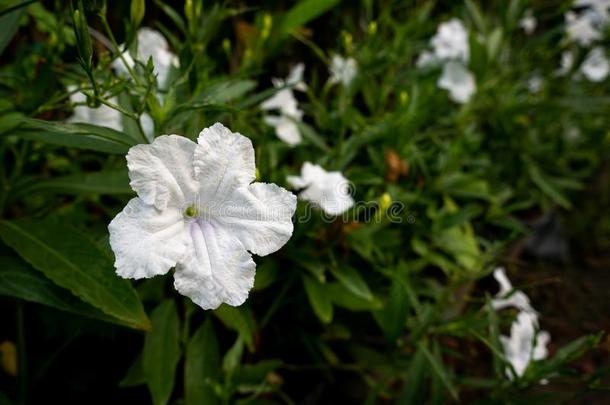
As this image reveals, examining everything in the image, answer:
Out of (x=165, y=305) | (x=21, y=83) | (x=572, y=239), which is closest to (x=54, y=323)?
(x=165, y=305)

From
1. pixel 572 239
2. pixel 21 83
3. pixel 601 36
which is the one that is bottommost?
pixel 21 83

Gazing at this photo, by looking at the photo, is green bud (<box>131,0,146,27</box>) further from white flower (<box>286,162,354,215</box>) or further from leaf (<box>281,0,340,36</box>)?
leaf (<box>281,0,340,36</box>)

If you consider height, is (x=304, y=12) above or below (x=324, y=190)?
above

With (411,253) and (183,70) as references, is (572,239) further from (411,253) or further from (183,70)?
(183,70)

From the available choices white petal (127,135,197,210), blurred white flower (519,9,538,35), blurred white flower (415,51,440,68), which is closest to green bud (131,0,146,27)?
white petal (127,135,197,210)

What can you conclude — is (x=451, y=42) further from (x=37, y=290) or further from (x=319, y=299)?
(x=37, y=290)

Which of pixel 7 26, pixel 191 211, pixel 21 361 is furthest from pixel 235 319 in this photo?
pixel 7 26
